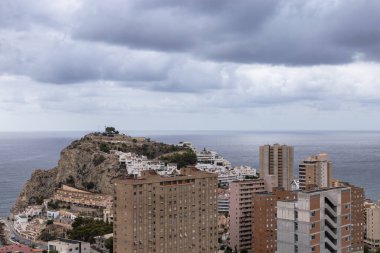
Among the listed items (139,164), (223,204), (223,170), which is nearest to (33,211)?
(139,164)

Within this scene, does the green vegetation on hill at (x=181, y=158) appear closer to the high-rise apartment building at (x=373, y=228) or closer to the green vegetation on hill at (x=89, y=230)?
the green vegetation on hill at (x=89, y=230)

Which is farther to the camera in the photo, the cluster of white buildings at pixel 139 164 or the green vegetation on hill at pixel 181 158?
the green vegetation on hill at pixel 181 158

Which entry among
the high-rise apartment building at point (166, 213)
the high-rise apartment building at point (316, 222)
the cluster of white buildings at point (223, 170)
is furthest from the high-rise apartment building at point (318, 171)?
the high-rise apartment building at point (316, 222)

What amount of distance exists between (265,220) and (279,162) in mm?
25455

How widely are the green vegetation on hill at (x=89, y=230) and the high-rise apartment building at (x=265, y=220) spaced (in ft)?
41.9

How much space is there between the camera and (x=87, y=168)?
63656 mm

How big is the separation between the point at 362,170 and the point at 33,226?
62567mm

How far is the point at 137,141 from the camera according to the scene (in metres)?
73.8

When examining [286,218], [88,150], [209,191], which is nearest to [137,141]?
[88,150]

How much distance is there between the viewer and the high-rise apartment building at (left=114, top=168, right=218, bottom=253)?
104 feet

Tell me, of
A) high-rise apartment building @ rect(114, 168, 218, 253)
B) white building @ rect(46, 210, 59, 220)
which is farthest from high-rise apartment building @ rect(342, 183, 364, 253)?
white building @ rect(46, 210, 59, 220)

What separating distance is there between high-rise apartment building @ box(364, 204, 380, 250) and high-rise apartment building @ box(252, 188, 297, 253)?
34.1 feet

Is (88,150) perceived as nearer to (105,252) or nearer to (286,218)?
(105,252)

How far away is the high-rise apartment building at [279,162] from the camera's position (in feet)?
210
